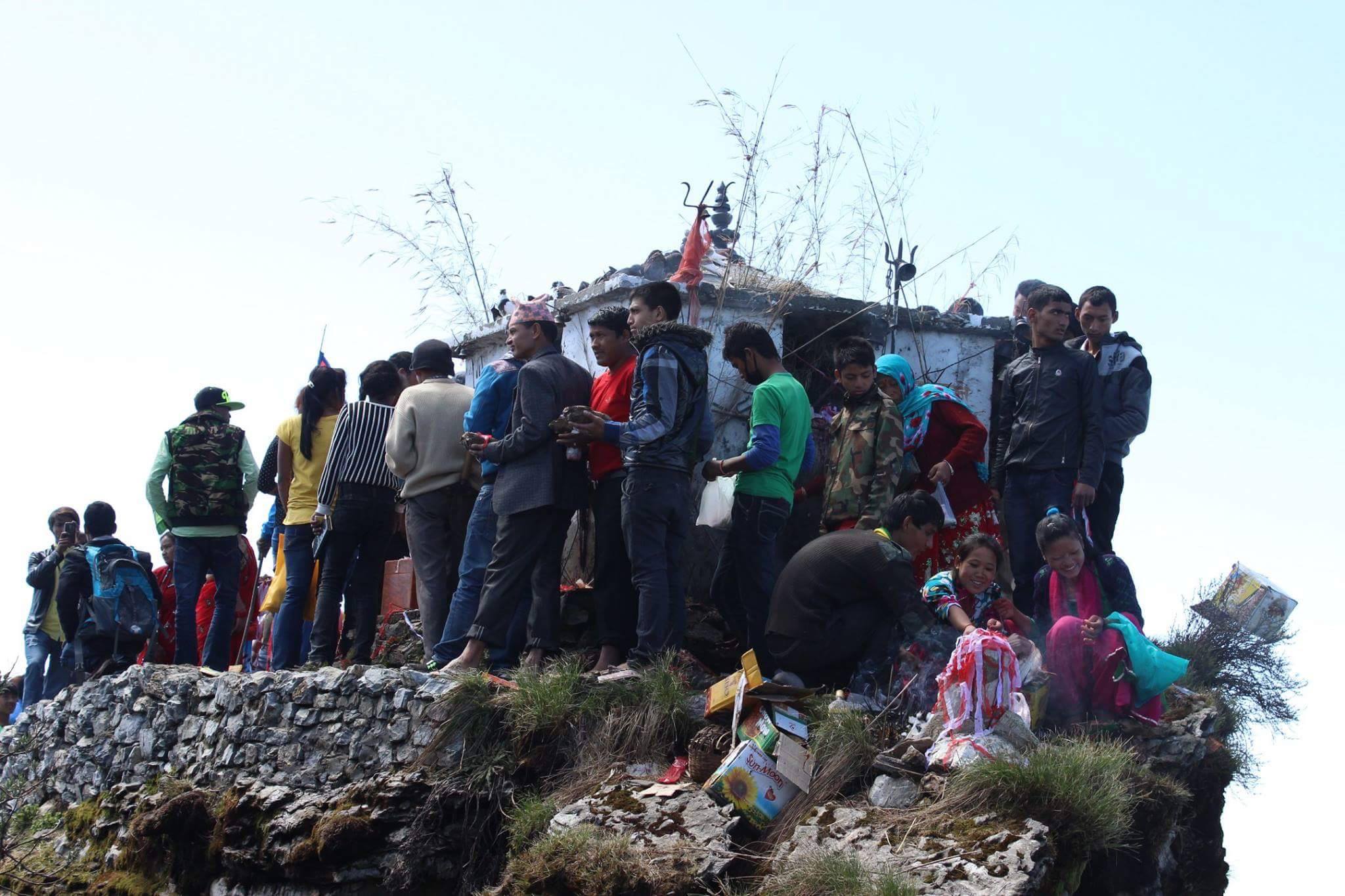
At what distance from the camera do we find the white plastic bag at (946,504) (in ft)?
25.4

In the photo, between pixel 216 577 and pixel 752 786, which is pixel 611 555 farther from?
pixel 216 577

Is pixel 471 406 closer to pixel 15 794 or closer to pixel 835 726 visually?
pixel 835 726

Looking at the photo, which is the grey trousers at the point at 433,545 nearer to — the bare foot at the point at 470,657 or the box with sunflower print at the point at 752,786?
the bare foot at the point at 470,657

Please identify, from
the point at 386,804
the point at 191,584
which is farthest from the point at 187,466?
the point at 386,804

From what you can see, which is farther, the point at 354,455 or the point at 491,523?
the point at 354,455

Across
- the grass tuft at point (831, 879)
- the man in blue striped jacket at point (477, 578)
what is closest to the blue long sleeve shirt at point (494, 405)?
the man in blue striped jacket at point (477, 578)

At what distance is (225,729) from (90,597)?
2422 millimetres

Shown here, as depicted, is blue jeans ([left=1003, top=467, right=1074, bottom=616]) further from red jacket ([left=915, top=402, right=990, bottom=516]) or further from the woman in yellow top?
the woman in yellow top

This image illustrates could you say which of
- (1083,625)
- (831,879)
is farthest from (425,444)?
(831,879)

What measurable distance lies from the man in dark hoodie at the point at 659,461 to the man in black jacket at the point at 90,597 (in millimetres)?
4498

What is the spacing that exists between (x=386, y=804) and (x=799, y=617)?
2134 mm

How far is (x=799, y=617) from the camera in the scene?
21.8 ft

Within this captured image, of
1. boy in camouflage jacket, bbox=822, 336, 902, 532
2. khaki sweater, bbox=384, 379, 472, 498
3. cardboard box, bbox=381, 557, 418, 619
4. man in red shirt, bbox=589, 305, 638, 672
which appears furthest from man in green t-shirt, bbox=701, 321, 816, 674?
cardboard box, bbox=381, 557, 418, 619

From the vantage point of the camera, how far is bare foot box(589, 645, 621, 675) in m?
7.26
